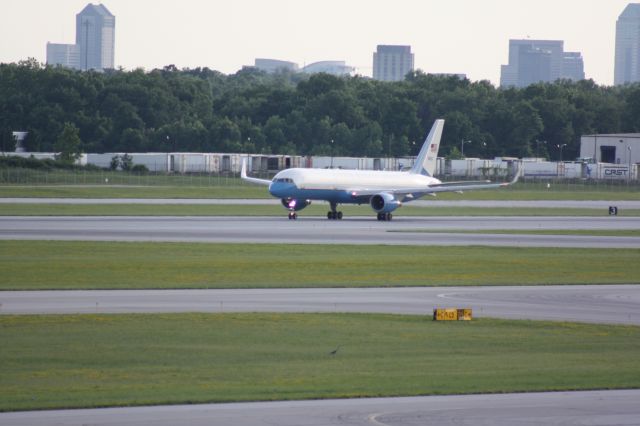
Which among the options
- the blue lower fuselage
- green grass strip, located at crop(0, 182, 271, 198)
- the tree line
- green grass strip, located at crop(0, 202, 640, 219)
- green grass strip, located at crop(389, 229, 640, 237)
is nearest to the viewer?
green grass strip, located at crop(389, 229, 640, 237)

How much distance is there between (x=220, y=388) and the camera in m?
21.4

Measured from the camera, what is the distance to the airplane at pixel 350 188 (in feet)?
253

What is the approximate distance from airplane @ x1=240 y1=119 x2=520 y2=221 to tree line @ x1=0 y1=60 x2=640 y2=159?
92.4 meters

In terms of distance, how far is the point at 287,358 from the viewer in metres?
25.1

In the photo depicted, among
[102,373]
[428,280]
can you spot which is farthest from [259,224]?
[102,373]

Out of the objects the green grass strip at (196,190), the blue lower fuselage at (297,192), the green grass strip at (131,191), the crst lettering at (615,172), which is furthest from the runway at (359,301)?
the crst lettering at (615,172)

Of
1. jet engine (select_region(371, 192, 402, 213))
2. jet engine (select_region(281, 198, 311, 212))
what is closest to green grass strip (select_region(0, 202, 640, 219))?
jet engine (select_region(281, 198, 311, 212))

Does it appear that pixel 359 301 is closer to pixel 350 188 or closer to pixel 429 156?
pixel 350 188

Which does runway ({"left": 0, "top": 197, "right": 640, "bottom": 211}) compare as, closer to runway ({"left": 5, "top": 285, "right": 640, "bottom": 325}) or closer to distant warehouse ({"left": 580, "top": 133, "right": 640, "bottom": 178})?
distant warehouse ({"left": 580, "top": 133, "right": 640, "bottom": 178})

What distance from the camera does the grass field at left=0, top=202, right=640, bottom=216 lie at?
7925 cm

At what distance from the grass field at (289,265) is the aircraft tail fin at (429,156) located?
32.5 m

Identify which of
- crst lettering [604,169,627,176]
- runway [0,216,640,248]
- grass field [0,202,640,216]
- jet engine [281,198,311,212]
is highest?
crst lettering [604,169,627,176]

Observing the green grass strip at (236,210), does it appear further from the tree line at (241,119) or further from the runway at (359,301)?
the tree line at (241,119)

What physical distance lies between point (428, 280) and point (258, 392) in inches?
822
